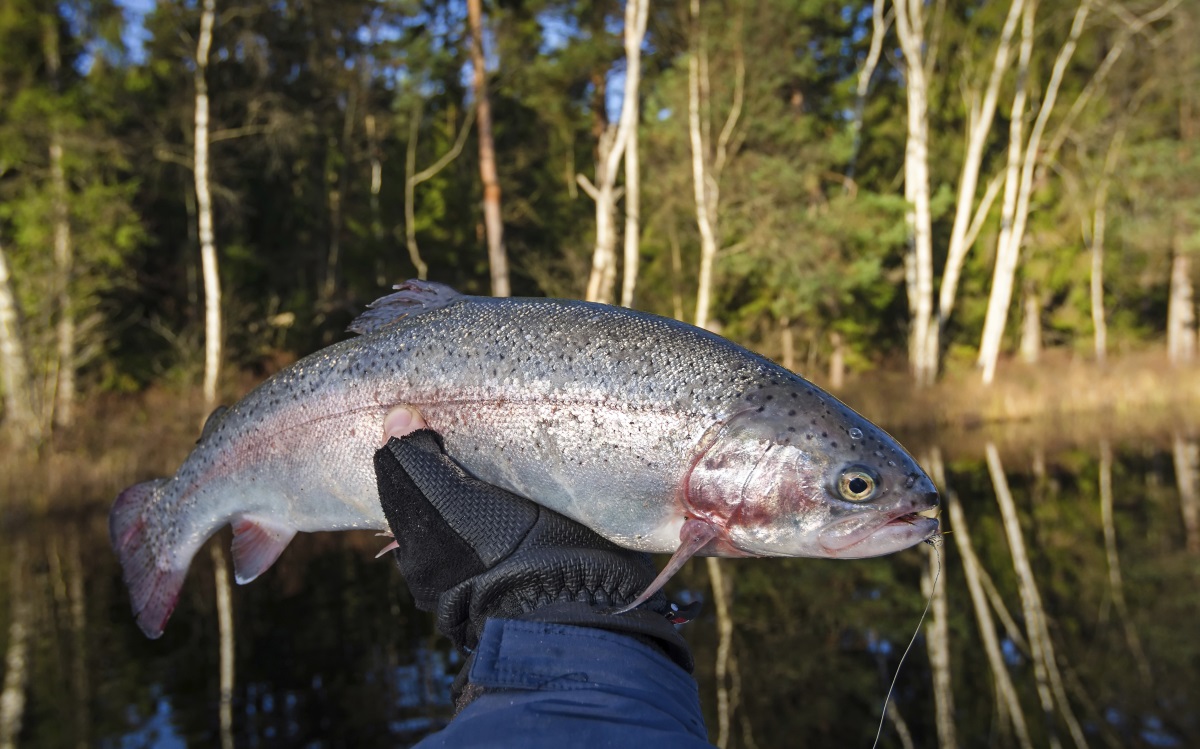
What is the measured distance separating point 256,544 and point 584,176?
22683mm

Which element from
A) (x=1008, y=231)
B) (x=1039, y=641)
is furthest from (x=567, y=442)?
(x=1008, y=231)

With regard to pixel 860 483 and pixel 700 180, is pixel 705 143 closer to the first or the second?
pixel 700 180

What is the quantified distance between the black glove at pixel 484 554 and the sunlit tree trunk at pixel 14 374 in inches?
589

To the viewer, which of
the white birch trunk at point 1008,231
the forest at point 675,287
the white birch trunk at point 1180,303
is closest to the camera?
the forest at point 675,287

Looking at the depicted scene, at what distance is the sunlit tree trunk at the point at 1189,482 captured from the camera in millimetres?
10867

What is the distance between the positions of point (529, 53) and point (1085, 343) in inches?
975

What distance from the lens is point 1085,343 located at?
34.9 m

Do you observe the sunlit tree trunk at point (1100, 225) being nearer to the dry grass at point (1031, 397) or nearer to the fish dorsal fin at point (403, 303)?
the dry grass at point (1031, 397)

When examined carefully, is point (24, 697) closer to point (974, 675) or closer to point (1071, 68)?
point (974, 675)

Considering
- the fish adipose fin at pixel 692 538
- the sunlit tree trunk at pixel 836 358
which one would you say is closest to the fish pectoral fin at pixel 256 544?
the fish adipose fin at pixel 692 538

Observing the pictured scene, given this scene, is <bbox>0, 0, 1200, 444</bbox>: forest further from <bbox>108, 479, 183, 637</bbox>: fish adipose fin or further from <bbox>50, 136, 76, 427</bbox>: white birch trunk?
<bbox>108, 479, 183, 637</bbox>: fish adipose fin

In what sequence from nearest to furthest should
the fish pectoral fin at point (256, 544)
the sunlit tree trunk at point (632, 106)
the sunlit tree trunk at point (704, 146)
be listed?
the fish pectoral fin at point (256, 544) < the sunlit tree trunk at point (632, 106) < the sunlit tree trunk at point (704, 146)

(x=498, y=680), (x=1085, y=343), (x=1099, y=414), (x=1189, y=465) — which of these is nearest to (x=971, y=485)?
(x=1189, y=465)

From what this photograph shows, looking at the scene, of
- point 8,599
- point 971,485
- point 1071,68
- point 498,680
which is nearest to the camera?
point 498,680
